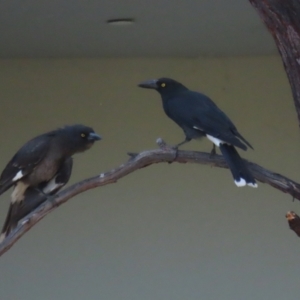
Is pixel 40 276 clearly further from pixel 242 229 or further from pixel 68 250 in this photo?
pixel 242 229

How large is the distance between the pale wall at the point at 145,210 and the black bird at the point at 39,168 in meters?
1.70

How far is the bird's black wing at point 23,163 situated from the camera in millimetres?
4051

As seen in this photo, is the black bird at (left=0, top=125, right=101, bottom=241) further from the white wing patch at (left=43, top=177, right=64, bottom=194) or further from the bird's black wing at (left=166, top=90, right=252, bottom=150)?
the bird's black wing at (left=166, top=90, right=252, bottom=150)

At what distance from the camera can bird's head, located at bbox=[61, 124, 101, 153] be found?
4277 mm

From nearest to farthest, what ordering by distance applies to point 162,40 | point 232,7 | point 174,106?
point 174,106 → point 232,7 → point 162,40

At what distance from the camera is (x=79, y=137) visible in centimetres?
430

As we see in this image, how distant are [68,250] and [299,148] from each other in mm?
1853

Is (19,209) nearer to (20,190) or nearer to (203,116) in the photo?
(20,190)

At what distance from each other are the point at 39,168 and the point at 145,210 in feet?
6.53

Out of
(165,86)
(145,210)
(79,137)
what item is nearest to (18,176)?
(79,137)

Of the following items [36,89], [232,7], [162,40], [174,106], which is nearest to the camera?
[174,106]

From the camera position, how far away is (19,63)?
240 inches

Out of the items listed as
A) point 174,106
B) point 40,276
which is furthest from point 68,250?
point 174,106

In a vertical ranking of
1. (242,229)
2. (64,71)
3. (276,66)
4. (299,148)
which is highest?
(64,71)
